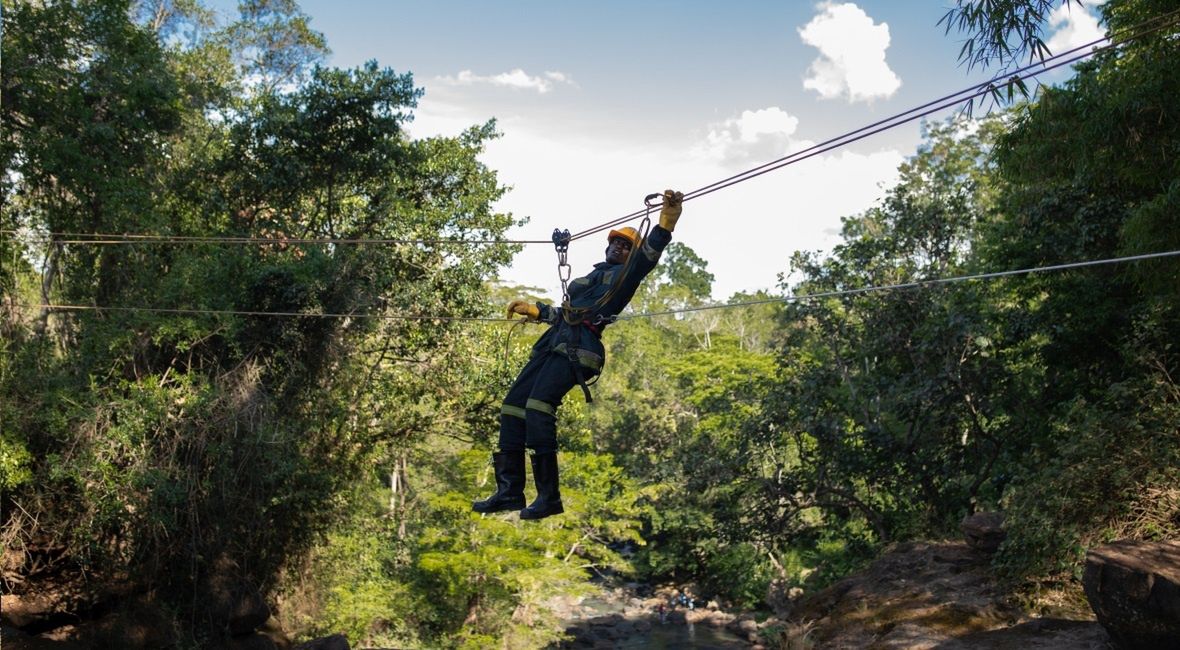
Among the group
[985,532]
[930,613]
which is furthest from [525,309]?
[985,532]

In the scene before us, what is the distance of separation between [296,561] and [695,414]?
61.8 ft

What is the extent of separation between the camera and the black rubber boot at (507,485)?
5.79m

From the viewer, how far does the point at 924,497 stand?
51.1ft

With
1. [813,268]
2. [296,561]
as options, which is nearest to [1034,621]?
[813,268]

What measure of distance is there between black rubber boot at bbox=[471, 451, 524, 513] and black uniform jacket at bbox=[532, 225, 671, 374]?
721 mm

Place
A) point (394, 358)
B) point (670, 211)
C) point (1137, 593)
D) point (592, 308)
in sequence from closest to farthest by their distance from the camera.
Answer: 1. point (670, 211)
2. point (592, 308)
3. point (1137, 593)
4. point (394, 358)

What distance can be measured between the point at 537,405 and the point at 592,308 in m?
0.69

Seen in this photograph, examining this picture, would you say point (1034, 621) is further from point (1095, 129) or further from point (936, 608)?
point (1095, 129)

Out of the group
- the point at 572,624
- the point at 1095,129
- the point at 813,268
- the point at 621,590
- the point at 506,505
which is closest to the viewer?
the point at 506,505

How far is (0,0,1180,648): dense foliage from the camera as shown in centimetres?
989

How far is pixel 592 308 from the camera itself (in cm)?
560

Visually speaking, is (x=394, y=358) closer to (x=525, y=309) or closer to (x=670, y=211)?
(x=525, y=309)

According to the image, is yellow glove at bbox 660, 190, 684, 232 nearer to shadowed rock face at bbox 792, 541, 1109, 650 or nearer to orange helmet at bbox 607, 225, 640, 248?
orange helmet at bbox 607, 225, 640, 248

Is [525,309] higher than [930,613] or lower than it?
higher
